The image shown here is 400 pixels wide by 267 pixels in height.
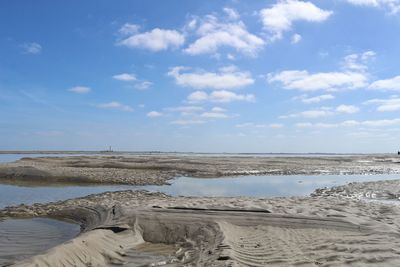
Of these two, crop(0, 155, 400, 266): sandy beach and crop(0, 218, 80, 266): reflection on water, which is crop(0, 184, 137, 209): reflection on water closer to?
crop(0, 155, 400, 266): sandy beach

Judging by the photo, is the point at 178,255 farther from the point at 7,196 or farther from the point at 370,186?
the point at 370,186

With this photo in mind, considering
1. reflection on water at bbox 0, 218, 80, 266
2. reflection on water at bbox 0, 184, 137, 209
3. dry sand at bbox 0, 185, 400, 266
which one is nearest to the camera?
dry sand at bbox 0, 185, 400, 266

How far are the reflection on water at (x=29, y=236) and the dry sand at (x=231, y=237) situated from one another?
821 mm

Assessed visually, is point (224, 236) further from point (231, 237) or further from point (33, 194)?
point (33, 194)

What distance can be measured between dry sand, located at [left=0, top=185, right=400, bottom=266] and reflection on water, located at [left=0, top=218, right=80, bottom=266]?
821 millimetres

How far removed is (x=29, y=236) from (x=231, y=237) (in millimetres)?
6005

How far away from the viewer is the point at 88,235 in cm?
977

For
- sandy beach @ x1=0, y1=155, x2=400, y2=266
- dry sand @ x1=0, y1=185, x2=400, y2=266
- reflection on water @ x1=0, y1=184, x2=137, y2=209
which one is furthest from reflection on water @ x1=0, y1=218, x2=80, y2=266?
reflection on water @ x1=0, y1=184, x2=137, y2=209

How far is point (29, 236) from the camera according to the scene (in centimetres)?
1179

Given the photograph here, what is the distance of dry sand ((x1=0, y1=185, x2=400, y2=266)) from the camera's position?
27.0 feet

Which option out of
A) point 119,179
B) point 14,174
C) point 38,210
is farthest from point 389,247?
point 14,174

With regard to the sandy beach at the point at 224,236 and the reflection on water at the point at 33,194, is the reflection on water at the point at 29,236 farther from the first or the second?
the reflection on water at the point at 33,194

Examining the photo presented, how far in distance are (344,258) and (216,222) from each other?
4.19 meters

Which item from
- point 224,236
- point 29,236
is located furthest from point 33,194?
point 224,236
